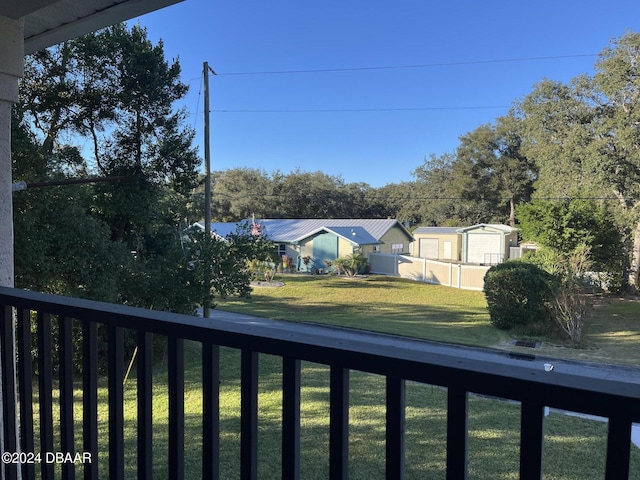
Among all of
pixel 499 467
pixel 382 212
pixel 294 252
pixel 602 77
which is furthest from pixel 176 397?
pixel 382 212

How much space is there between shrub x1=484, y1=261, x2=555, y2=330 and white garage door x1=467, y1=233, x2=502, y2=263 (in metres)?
11.2

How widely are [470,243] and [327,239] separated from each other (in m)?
6.98

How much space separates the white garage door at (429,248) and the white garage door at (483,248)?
2.68 meters

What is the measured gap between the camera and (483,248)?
2220 centimetres

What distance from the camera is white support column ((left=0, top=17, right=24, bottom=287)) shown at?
1.65m

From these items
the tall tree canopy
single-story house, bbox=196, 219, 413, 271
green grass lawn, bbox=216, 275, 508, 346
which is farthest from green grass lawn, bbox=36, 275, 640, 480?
single-story house, bbox=196, 219, 413, 271

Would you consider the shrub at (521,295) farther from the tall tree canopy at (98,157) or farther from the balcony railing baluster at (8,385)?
the balcony railing baluster at (8,385)

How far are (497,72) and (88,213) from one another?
17.1 meters

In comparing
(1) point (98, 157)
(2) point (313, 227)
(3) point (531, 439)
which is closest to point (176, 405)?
(3) point (531, 439)

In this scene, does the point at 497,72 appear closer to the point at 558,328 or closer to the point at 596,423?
the point at 558,328

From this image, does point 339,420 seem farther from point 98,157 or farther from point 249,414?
point 98,157

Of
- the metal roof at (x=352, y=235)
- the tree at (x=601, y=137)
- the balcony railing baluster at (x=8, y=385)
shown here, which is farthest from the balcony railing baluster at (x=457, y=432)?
the metal roof at (x=352, y=235)

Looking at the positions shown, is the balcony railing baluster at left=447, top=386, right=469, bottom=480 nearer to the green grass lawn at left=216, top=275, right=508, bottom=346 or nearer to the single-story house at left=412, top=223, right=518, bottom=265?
the green grass lawn at left=216, top=275, right=508, bottom=346

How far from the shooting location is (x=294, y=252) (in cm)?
2339
